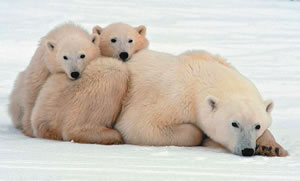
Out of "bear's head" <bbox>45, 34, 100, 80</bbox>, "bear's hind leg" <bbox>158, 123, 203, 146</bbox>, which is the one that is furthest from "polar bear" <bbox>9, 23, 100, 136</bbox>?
"bear's hind leg" <bbox>158, 123, 203, 146</bbox>

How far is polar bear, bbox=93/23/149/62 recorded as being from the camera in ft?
19.9

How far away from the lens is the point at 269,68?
10.2m

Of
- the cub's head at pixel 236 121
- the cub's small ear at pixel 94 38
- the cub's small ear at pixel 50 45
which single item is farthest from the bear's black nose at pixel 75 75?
the cub's head at pixel 236 121

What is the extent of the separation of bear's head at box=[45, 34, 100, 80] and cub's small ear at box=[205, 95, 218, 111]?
51.8 inches

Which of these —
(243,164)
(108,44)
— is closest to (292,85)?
(108,44)

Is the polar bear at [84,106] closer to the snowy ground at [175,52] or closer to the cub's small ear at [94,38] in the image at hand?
the snowy ground at [175,52]

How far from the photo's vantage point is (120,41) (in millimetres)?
6090

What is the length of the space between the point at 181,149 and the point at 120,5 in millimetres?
14924

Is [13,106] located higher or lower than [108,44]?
lower

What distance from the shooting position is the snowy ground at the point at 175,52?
3.65m

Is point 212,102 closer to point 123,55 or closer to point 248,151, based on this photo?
point 248,151

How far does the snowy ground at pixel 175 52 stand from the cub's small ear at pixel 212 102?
0.38 m

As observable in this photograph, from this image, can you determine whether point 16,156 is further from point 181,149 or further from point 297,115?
point 297,115

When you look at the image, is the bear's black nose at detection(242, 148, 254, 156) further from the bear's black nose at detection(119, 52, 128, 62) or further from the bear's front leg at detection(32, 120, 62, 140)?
the bear's black nose at detection(119, 52, 128, 62)
